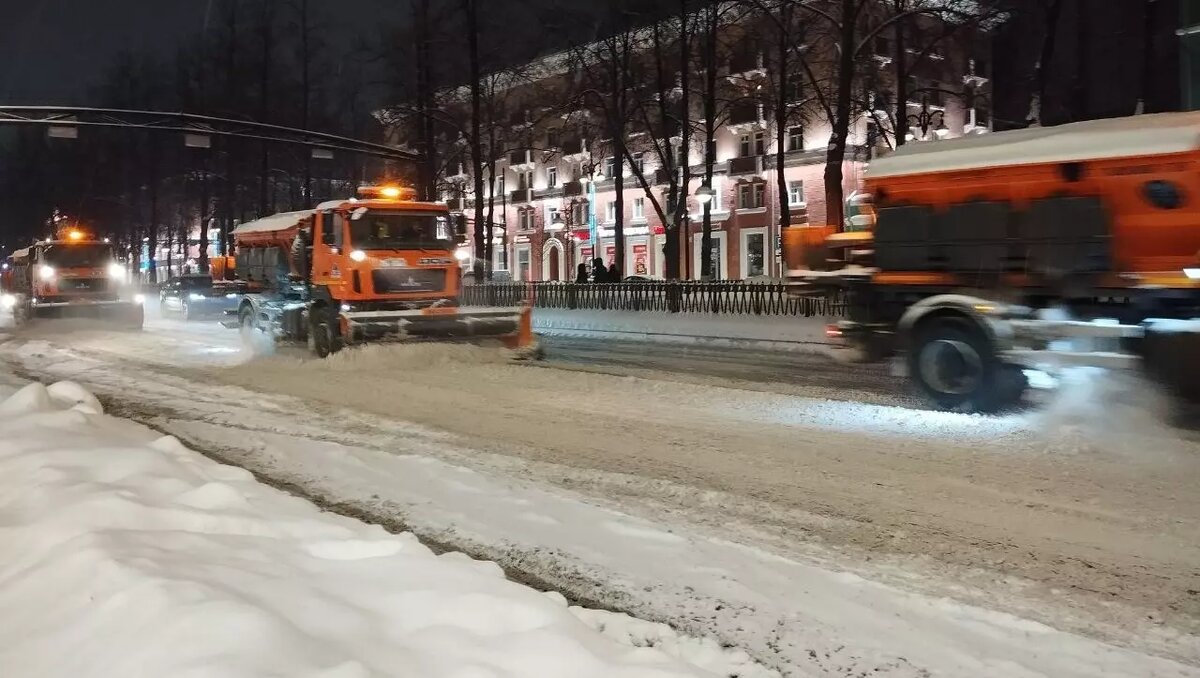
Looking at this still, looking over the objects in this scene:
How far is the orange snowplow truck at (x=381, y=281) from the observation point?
49.1ft

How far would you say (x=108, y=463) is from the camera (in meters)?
6.87

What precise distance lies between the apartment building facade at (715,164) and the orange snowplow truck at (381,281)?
18317 millimetres

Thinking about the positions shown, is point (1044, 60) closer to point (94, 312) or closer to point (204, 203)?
point (94, 312)

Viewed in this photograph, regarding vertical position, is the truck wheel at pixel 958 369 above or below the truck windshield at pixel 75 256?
below

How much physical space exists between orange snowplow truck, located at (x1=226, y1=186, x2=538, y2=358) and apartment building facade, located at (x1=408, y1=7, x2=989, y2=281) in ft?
60.1

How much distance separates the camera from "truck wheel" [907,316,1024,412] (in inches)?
387

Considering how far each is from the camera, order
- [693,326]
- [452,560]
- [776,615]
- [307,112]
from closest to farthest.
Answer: [776,615] → [452,560] → [693,326] → [307,112]

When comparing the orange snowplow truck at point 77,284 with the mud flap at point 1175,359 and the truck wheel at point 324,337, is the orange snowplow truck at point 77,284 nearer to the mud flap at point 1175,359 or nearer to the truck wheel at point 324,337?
the truck wheel at point 324,337

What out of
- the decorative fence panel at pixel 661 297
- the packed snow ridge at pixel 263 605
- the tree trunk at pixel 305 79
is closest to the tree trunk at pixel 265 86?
the tree trunk at pixel 305 79

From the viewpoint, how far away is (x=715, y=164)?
57.3m

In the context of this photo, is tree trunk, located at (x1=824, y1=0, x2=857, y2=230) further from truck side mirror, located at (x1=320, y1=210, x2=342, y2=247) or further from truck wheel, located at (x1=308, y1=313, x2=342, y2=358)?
truck wheel, located at (x1=308, y1=313, x2=342, y2=358)

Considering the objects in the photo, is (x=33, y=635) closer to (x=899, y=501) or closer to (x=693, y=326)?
(x=899, y=501)

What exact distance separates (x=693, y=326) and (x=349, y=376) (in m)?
11.9

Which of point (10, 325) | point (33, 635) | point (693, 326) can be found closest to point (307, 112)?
point (10, 325)
